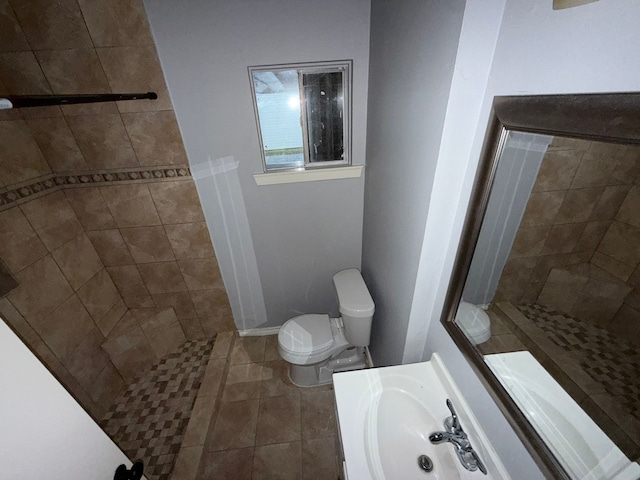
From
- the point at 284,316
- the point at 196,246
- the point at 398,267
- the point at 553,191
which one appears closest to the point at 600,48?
the point at 553,191

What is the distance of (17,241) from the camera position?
4.15 feet

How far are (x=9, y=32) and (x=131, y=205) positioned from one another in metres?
0.91

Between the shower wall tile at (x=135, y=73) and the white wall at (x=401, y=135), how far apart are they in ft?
3.71

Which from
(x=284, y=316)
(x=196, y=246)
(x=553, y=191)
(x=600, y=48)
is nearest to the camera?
(x=600, y=48)

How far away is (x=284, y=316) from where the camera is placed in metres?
2.13

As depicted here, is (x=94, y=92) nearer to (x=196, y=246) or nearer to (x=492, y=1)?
(x=196, y=246)

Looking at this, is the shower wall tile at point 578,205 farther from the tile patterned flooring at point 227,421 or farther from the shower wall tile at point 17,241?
the shower wall tile at point 17,241

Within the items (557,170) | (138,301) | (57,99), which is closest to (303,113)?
(57,99)

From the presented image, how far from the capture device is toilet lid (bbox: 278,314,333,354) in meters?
1.60

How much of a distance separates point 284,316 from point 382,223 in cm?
127

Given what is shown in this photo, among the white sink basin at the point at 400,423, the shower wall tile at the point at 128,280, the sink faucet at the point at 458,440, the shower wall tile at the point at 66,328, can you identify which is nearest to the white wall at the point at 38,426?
the white sink basin at the point at 400,423

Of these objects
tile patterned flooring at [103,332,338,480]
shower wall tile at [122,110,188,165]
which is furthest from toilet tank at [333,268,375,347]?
shower wall tile at [122,110,188,165]

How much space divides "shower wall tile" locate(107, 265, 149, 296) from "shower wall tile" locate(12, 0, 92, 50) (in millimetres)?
1291

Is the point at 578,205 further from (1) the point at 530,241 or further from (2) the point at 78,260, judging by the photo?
(2) the point at 78,260
